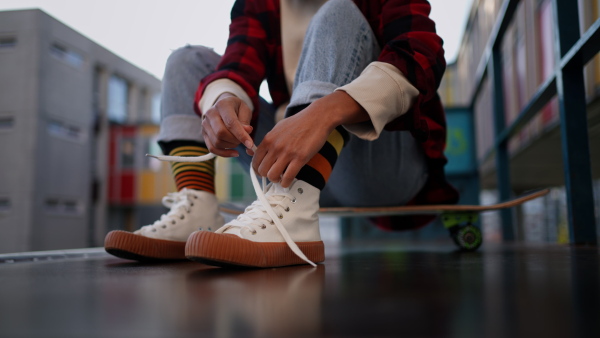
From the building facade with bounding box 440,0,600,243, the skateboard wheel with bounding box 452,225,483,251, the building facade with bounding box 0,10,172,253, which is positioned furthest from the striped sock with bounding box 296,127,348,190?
the building facade with bounding box 0,10,172,253

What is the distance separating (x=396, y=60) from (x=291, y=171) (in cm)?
24

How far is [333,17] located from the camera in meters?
0.76

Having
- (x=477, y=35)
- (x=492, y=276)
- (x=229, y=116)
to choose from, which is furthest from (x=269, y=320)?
(x=477, y=35)

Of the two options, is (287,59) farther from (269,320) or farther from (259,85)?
(269,320)

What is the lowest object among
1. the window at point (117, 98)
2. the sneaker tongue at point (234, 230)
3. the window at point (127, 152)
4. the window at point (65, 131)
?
the sneaker tongue at point (234, 230)

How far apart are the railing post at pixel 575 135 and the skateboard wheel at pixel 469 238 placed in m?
0.25

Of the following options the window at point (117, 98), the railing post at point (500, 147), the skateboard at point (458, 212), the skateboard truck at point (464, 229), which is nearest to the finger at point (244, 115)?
the skateboard at point (458, 212)

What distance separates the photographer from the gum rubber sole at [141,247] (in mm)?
728

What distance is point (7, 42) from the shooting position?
5.91 m

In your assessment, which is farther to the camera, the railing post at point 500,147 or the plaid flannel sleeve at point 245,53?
the railing post at point 500,147

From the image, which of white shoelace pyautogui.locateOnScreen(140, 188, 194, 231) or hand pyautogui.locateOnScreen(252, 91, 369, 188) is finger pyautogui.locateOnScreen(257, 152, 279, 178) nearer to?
hand pyautogui.locateOnScreen(252, 91, 369, 188)

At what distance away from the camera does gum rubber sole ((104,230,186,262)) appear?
0.73 metres

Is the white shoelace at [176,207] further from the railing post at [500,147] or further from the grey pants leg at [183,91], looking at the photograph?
the railing post at [500,147]

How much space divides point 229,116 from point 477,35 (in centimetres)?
461
